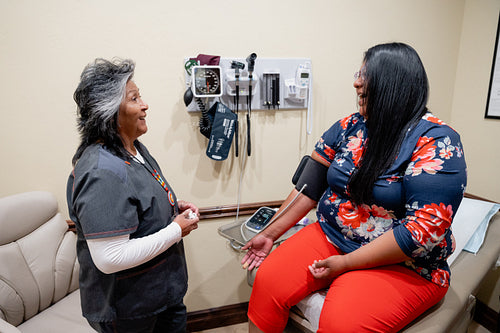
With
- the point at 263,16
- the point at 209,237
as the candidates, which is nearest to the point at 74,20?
the point at 263,16

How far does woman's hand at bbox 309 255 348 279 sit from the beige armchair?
96 centimetres

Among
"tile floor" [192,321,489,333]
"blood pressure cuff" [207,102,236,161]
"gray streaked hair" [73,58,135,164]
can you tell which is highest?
"gray streaked hair" [73,58,135,164]

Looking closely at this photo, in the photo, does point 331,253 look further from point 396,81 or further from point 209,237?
point 209,237

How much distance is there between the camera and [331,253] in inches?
46.6

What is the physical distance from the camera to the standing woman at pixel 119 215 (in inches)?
34.1

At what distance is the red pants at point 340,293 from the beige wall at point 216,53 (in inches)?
27.1

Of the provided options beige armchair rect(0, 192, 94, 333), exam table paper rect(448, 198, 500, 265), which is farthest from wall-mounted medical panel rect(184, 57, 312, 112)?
exam table paper rect(448, 198, 500, 265)

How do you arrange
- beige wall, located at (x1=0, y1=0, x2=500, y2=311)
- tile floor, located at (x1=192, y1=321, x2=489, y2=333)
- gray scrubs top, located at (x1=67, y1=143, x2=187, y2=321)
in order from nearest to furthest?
gray scrubs top, located at (x1=67, y1=143, x2=187, y2=321)
beige wall, located at (x1=0, y1=0, x2=500, y2=311)
tile floor, located at (x1=192, y1=321, x2=489, y2=333)

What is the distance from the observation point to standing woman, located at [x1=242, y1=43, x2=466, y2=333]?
3.06ft

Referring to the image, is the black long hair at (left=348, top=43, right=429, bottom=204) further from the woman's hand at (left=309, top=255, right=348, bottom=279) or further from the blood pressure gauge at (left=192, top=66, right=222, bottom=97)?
the blood pressure gauge at (left=192, top=66, right=222, bottom=97)

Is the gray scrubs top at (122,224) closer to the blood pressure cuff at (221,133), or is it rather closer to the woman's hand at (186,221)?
the woman's hand at (186,221)

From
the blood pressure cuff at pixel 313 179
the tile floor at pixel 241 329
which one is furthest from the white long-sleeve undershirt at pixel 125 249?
the tile floor at pixel 241 329

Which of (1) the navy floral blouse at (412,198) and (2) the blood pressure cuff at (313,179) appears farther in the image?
(2) the blood pressure cuff at (313,179)

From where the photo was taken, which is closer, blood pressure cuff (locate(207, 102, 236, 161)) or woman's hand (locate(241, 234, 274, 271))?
woman's hand (locate(241, 234, 274, 271))
